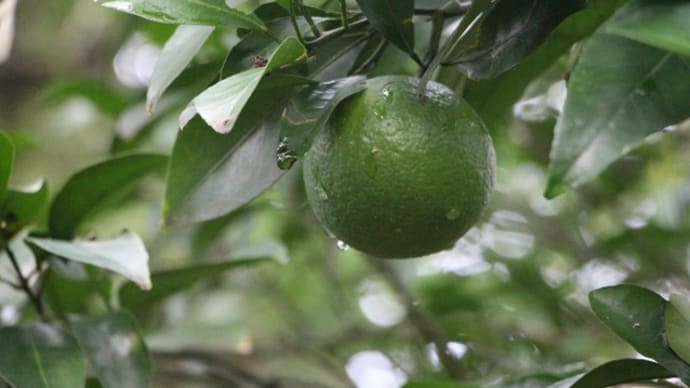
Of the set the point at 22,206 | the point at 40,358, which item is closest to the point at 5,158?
the point at 22,206

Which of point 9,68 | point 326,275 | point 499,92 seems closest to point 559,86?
point 326,275

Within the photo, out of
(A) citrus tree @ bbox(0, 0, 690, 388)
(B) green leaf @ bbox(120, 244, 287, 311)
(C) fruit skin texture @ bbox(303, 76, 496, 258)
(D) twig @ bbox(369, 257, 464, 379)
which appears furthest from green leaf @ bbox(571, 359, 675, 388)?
(D) twig @ bbox(369, 257, 464, 379)

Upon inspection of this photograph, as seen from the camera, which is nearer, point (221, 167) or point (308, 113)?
point (308, 113)

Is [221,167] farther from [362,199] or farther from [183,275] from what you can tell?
[183,275]

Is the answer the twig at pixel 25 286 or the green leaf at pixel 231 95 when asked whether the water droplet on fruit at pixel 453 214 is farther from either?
the twig at pixel 25 286

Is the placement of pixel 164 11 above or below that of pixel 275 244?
above

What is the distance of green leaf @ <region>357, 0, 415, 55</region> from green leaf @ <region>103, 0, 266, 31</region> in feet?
0.35

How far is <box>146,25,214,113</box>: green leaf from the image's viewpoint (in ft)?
2.95

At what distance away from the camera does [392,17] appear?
896 millimetres

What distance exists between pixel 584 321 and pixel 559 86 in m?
0.45

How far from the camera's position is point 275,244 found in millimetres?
1416

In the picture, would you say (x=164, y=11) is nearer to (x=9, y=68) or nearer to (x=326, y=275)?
(x=326, y=275)

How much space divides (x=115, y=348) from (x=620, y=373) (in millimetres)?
541

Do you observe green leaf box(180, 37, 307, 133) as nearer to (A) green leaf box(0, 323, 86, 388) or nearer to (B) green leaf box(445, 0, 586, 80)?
(B) green leaf box(445, 0, 586, 80)
